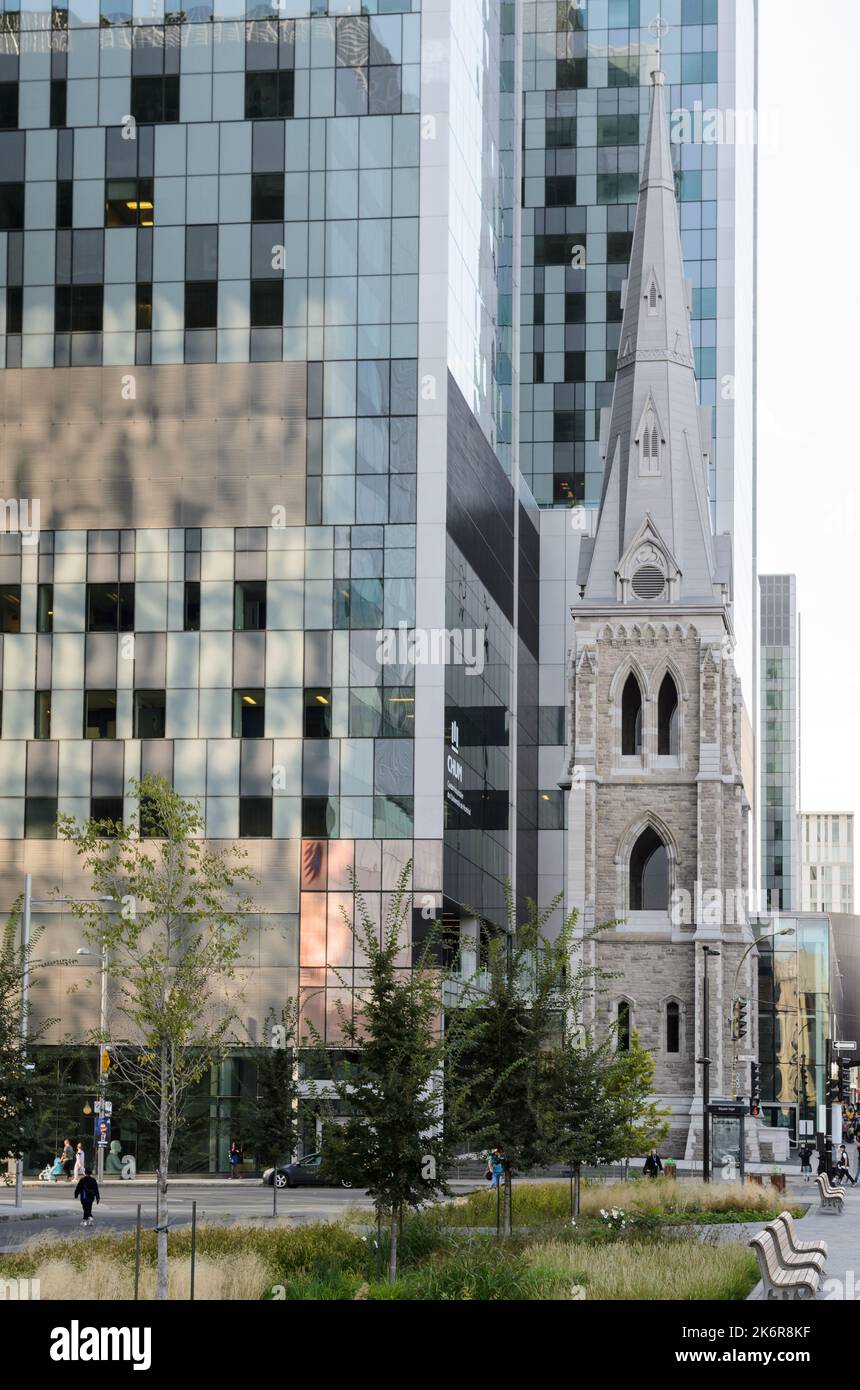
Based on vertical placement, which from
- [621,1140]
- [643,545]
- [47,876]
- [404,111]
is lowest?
[621,1140]

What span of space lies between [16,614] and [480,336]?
2112 cm

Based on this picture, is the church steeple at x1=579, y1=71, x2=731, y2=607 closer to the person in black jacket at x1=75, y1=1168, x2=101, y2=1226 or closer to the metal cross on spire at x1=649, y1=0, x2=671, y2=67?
the metal cross on spire at x1=649, y1=0, x2=671, y2=67

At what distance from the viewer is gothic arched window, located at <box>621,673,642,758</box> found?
7369 centimetres

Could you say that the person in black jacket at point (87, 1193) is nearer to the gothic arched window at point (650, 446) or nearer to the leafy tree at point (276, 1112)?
the leafy tree at point (276, 1112)

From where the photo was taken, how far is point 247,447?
219 feet

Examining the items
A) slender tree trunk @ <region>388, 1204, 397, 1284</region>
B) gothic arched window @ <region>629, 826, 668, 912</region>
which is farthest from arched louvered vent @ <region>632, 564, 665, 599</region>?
slender tree trunk @ <region>388, 1204, 397, 1284</region>

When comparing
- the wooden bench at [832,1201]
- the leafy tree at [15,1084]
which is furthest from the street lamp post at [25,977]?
the wooden bench at [832,1201]

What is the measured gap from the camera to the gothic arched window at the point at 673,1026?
2793 inches

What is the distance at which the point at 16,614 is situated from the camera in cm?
6725

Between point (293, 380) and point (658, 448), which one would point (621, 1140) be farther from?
point (658, 448)

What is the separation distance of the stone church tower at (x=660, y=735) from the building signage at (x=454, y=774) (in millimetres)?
5828

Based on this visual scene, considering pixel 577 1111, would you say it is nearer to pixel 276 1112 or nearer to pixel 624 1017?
pixel 276 1112

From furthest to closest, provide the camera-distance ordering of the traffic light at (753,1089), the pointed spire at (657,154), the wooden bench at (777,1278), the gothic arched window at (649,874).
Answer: the pointed spire at (657,154)
the gothic arched window at (649,874)
the traffic light at (753,1089)
the wooden bench at (777,1278)

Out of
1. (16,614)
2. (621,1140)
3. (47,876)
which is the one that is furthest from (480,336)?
(621,1140)
